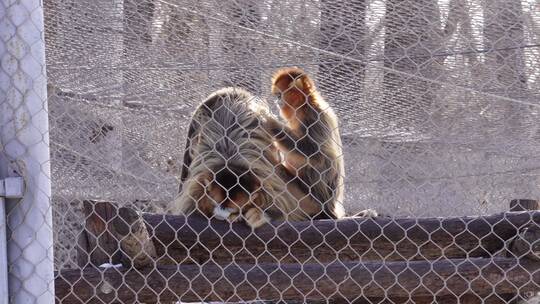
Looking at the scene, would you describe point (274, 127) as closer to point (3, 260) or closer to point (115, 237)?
point (115, 237)

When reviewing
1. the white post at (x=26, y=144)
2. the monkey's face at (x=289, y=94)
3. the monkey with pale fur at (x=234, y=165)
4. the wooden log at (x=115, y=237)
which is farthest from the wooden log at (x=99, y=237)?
the monkey's face at (x=289, y=94)

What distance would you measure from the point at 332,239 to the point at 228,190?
44cm

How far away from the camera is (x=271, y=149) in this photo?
3.69 meters

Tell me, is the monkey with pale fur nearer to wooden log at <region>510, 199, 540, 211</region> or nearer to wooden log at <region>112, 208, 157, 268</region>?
wooden log at <region>112, 208, 157, 268</region>

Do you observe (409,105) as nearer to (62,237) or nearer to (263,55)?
(263,55)

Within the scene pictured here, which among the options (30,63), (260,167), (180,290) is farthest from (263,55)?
(30,63)

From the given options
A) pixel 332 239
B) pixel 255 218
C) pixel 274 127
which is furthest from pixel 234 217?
pixel 274 127

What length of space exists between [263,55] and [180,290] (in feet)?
3.43

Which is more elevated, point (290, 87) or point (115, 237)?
point (290, 87)

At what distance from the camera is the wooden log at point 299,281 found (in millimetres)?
2980

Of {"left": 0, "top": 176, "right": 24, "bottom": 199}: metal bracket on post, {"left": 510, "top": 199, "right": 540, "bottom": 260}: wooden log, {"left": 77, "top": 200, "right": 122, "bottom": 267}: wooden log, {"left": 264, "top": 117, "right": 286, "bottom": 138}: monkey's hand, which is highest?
{"left": 0, "top": 176, "right": 24, "bottom": 199}: metal bracket on post

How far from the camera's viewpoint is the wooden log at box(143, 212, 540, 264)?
121 inches

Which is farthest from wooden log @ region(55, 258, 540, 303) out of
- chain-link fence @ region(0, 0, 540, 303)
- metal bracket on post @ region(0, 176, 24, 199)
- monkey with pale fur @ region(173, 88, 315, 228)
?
metal bracket on post @ region(0, 176, 24, 199)

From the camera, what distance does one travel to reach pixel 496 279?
298cm
